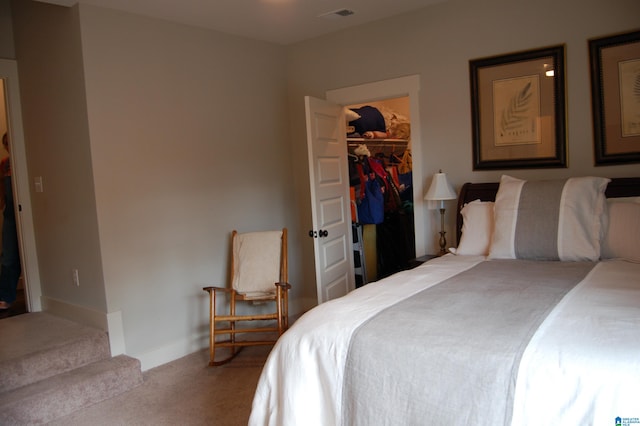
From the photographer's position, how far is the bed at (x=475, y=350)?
1.30 meters

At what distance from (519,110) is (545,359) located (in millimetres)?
2456

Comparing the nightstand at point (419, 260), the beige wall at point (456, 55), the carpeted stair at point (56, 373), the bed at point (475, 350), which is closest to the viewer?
the bed at point (475, 350)

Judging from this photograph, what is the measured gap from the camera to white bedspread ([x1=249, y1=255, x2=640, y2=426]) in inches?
49.3

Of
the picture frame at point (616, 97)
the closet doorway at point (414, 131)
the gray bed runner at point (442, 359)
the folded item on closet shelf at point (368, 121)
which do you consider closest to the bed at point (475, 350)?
the gray bed runner at point (442, 359)

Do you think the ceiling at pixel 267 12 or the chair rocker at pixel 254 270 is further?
the chair rocker at pixel 254 270

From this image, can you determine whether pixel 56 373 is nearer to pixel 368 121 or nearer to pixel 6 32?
pixel 6 32

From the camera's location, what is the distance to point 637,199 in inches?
110

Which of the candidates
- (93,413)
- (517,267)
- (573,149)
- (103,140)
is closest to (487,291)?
(517,267)

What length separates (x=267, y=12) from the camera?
3650 mm

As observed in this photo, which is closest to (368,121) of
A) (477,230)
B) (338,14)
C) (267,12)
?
(338,14)

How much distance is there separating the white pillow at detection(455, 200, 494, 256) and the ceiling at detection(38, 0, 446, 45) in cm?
161

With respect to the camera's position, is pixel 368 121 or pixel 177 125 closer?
pixel 177 125

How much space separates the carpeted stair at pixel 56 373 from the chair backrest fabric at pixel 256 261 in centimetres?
99
